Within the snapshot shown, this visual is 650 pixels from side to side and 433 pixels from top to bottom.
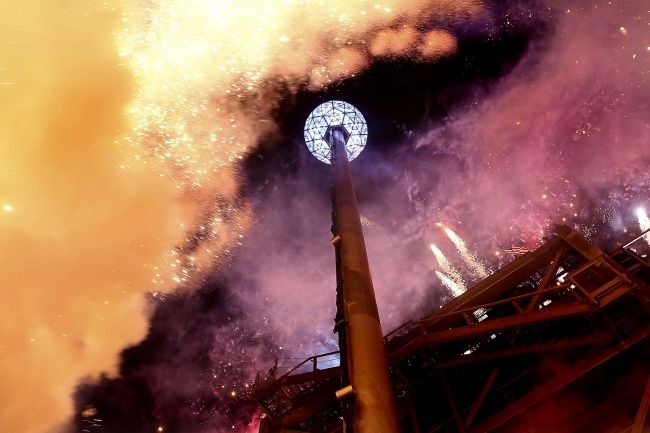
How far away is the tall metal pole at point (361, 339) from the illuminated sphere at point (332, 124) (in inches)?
364

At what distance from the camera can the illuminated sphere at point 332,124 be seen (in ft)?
56.5

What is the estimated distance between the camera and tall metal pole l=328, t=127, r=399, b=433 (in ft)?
15.6

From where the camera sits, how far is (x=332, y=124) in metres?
17.3

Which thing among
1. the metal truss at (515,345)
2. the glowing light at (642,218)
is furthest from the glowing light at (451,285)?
the metal truss at (515,345)

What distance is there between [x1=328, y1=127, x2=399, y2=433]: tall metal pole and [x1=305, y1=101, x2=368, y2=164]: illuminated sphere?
30.3 feet

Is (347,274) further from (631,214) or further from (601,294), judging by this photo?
(631,214)

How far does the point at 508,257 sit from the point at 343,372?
5008 cm

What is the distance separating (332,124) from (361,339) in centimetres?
1330

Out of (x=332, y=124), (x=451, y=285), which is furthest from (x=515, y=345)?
(x=451, y=285)

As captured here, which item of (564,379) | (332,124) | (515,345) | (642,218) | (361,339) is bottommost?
(564,379)

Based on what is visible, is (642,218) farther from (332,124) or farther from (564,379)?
(564,379)

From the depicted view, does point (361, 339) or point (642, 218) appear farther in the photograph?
point (642, 218)

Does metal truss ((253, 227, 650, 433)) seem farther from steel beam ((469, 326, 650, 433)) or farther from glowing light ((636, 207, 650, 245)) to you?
glowing light ((636, 207, 650, 245))

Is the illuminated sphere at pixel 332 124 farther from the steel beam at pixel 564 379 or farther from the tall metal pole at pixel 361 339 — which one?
the steel beam at pixel 564 379
